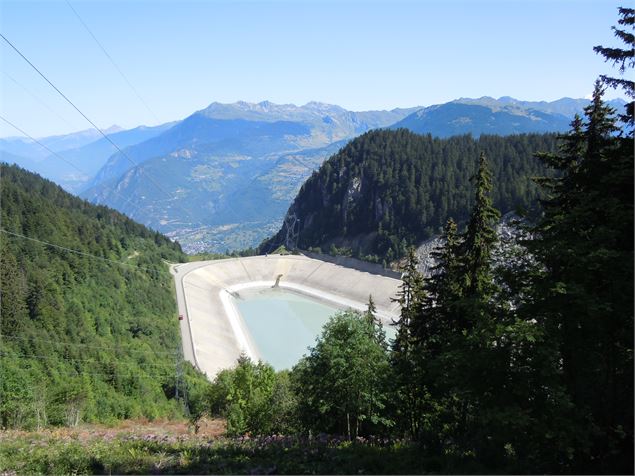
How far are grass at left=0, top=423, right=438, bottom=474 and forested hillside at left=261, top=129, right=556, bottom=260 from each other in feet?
271

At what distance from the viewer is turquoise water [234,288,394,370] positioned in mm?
64406

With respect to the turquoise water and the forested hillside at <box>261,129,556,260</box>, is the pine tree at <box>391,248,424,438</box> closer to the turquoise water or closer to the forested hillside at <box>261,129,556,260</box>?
the turquoise water

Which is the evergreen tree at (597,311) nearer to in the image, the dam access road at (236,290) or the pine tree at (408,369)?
the pine tree at (408,369)

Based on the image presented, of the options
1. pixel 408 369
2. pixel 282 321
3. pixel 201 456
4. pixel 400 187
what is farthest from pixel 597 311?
pixel 400 187

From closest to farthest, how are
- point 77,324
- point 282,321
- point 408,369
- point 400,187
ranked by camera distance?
point 408,369
point 77,324
point 282,321
point 400,187

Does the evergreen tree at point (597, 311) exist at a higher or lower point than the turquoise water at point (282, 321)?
higher

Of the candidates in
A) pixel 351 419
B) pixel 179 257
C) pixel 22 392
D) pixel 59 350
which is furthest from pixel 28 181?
pixel 351 419

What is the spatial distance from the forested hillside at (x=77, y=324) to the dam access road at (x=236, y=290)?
3.57 metres

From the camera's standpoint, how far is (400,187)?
118m

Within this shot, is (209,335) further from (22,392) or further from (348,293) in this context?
(22,392)

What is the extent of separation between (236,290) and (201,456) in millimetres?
88901

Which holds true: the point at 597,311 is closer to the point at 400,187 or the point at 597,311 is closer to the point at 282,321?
the point at 282,321

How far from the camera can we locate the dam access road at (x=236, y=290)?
60.6 meters

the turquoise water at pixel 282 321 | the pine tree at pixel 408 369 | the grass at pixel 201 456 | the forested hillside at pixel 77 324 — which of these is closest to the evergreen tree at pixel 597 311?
the grass at pixel 201 456
